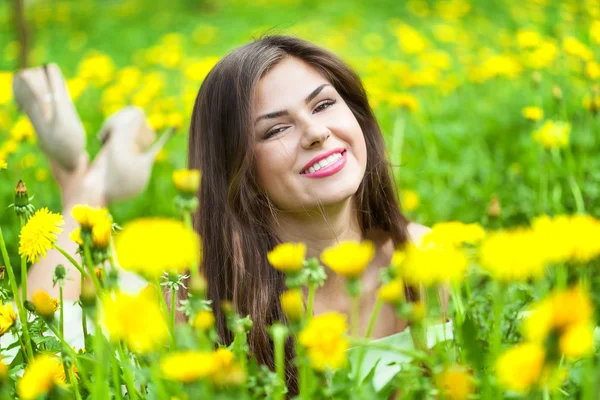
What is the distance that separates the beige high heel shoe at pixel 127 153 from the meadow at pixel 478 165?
202 millimetres

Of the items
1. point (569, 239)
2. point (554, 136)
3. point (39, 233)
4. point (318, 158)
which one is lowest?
point (554, 136)

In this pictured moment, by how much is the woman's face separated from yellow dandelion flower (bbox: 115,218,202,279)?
789mm

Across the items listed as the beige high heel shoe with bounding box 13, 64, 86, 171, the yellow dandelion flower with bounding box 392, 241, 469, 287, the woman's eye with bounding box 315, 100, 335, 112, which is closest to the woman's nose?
the woman's eye with bounding box 315, 100, 335, 112

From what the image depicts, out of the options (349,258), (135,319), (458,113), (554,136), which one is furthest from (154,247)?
(458,113)

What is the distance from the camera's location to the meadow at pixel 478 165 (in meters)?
0.62

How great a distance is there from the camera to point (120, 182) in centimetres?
219

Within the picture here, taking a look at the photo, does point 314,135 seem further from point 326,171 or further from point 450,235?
point 450,235

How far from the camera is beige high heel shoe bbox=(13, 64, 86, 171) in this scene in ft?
7.14

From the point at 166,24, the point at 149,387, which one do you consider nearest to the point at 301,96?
the point at 149,387

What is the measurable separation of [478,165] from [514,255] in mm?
1982

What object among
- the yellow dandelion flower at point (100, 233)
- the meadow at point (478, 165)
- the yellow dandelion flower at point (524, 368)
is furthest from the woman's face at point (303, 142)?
the yellow dandelion flower at point (524, 368)

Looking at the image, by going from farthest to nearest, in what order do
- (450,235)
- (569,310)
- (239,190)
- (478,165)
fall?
(478,165) < (239,190) < (450,235) < (569,310)

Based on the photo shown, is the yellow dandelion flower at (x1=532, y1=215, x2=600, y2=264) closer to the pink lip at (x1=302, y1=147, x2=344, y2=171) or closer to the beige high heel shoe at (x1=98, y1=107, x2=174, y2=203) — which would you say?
the pink lip at (x1=302, y1=147, x2=344, y2=171)

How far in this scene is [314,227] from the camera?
5.12ft
